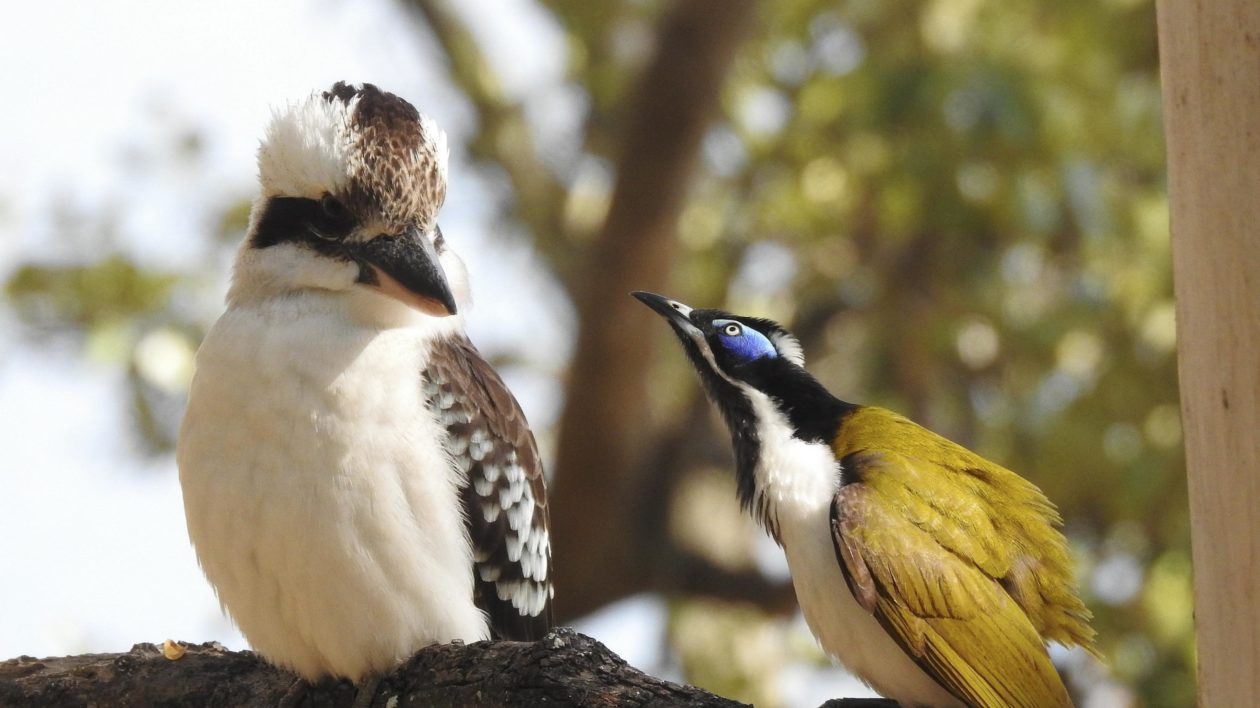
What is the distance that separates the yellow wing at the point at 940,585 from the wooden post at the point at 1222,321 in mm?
859

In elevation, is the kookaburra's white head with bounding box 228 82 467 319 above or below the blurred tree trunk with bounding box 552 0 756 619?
below

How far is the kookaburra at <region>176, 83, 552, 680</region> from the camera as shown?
3.18 meters

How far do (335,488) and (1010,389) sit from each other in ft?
19.6

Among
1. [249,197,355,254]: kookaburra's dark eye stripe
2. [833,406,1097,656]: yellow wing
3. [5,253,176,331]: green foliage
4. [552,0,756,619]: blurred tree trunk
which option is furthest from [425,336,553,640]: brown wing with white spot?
[5,253,176,331]: green foliage

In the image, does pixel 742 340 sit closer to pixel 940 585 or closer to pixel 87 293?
pixel 940 585

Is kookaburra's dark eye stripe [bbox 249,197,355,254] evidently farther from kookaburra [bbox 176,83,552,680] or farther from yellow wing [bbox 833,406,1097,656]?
yellow wing [bbox 833,406,1097,656]

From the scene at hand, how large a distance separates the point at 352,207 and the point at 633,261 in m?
4.09

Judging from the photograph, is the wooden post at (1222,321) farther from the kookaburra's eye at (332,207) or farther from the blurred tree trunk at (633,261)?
the blurred tree trunk at (633,261)

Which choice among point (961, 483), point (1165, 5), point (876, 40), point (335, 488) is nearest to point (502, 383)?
point (335, 488)

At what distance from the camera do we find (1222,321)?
225 centimetres

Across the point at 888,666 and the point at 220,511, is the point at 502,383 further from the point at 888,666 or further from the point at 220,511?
the point at 888,666

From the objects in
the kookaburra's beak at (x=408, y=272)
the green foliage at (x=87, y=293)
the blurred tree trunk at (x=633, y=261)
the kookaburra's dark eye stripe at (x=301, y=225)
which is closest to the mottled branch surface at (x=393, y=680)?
the kookaburra's beak at (x=408, y=272)

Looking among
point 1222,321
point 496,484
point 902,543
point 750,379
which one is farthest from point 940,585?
point 1222,321

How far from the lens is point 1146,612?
7.64 meters
